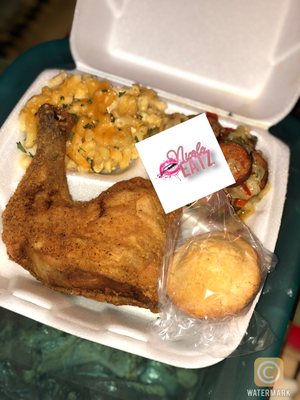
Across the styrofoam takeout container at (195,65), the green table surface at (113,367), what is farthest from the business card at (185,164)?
the green table surface at (113,367)

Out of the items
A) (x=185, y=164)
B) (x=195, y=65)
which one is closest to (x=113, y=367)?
(x=185, y=164)

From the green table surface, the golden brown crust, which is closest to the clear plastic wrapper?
the golden brown crust

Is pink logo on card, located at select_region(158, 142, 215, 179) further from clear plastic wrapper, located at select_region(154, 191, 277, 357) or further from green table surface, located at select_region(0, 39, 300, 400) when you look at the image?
green table surface, located at select_region(0, 39, 300, 400)

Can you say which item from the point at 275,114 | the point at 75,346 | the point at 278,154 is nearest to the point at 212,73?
the point at 275,114

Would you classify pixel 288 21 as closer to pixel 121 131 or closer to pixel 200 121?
pixel 200 121

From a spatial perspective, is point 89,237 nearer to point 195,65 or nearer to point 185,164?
point 185,164

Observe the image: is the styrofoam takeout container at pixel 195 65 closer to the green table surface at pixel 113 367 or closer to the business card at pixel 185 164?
the green table surface at pixel 113 367
